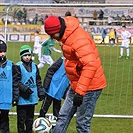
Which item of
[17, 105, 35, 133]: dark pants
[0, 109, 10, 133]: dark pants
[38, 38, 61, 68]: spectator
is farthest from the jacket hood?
[38, 38, 61, 68]: spectator

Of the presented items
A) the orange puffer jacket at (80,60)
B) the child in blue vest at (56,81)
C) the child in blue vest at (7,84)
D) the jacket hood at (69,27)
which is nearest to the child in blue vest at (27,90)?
the child in blue vest at (7,84)

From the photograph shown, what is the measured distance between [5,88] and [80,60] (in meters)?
1.59

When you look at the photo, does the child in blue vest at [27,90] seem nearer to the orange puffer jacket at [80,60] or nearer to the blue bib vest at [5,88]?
the blue bib vest at [5,88]

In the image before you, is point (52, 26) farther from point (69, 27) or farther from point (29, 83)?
point (29, 83)

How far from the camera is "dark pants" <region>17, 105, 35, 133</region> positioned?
247 inches

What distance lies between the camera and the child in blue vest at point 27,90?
243 inches

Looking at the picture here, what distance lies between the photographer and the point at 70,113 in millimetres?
5445

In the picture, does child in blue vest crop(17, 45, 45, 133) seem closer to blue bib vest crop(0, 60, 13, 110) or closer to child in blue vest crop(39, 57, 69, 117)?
blue bib vest crop(0, 60, 13, 110)

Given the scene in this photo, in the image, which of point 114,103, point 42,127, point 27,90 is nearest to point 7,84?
point 27,90

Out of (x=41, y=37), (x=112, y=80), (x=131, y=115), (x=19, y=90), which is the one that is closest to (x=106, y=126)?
(x=131, y=115)

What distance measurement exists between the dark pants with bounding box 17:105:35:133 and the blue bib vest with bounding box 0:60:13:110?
268mm

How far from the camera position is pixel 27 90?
6094 mm

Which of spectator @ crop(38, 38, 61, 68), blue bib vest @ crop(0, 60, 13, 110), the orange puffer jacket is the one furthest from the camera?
spectator @ crop(38, 38, 61, 68)

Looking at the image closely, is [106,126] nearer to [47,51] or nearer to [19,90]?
[19,90]
